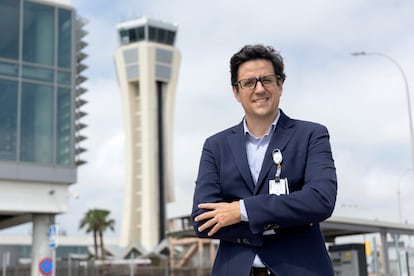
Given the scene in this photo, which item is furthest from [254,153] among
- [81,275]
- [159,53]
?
[159,53]

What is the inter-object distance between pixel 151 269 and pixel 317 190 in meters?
37.2

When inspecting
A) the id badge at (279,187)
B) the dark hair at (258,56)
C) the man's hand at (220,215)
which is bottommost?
the man's hand at (220,215)

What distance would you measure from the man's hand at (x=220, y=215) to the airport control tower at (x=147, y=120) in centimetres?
8615

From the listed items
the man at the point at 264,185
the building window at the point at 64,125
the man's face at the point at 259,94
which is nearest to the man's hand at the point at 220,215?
the man at the point at 264,185

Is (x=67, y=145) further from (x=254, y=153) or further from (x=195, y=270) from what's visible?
(x=254, y=153)

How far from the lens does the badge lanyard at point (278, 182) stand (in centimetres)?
224

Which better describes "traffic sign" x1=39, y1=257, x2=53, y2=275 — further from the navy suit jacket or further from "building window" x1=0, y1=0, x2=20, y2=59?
the navy suit jacket

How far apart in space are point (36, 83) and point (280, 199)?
2336cm

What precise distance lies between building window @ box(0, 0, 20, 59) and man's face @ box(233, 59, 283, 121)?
22804 mm

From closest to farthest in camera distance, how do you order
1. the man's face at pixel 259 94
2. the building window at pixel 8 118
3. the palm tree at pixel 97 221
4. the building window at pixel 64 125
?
the man's face at pixel 259 94 → the building window at pixel 8 118 → the building window at pixel 64 125 → the palm tree at pixel 97 221

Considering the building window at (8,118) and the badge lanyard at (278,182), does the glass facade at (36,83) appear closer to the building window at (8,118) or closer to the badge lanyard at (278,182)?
the building window at (8,118)

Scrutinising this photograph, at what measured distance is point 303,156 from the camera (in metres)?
2.32

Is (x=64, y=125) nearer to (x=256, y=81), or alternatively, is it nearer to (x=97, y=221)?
(x=256, y=81)

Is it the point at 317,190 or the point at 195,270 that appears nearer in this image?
the point at 317,190
